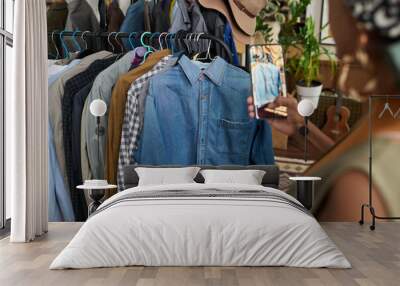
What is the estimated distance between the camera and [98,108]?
21.2ft

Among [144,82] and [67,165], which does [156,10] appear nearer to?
[144,82]

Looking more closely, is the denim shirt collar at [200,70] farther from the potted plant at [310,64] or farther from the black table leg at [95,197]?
the black table leg at [95,197]

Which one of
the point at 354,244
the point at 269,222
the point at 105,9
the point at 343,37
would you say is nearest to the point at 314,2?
the point at 343,37

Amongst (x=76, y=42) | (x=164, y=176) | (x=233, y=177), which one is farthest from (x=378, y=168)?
(x=76, y=42)

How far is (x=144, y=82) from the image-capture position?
6.70m

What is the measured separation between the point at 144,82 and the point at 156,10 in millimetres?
929

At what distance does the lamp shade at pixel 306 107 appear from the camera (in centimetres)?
670

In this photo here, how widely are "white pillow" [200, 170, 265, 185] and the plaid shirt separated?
823 millimetres

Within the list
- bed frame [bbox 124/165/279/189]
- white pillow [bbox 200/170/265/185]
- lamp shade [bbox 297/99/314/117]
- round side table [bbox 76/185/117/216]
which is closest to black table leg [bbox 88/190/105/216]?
round side table [bbox 76/185/117/216]

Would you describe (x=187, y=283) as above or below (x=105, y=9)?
below

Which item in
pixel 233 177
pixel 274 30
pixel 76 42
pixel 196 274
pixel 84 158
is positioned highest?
pixel 274 30

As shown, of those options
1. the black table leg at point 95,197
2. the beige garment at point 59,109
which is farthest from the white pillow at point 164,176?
the beige garment at point 59,109

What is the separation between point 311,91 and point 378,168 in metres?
1.12

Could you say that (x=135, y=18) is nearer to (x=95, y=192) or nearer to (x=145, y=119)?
(x=145, y=119)
